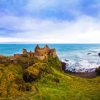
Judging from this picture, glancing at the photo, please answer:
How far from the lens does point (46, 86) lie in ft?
102

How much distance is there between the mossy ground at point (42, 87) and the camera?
27109 mm

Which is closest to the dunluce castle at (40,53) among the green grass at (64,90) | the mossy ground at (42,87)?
the mossy ground at (42,87)

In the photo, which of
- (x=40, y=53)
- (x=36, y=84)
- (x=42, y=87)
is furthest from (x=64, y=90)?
(x=40, y=53)

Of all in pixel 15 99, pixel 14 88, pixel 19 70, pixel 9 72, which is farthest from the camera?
pixel 19 70

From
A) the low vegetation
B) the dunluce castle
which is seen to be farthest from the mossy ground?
the dunluce castle

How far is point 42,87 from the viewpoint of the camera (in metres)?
30.3

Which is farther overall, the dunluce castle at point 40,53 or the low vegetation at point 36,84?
the dunluce castle at point 40,53

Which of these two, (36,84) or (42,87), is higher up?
(36,84)

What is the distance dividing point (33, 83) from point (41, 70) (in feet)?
9.79

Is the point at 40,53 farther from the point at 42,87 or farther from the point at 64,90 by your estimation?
the point at 64,90

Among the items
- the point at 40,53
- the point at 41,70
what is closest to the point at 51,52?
the point at 40,53

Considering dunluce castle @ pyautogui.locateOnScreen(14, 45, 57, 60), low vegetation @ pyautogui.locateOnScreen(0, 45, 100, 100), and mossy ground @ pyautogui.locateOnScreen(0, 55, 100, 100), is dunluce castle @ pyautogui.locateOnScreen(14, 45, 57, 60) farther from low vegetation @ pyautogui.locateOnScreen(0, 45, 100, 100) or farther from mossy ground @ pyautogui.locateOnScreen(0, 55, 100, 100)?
mossy ground @ pyautogui.locateOnScreen(0, 55, 100, 100)

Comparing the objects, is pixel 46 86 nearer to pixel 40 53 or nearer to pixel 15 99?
pixel 15 99

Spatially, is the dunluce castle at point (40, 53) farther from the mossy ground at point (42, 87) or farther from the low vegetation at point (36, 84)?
the mossy ground at point (42, 87)
